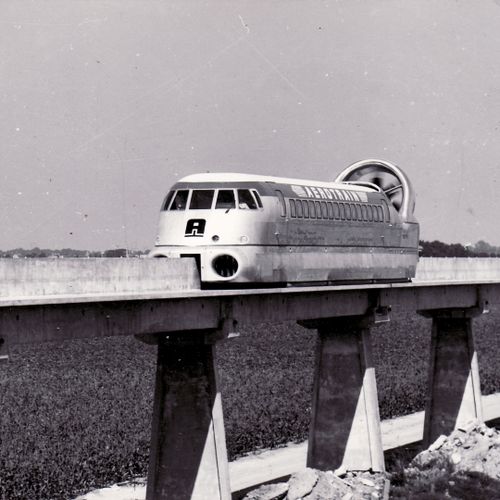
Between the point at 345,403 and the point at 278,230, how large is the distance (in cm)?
1251

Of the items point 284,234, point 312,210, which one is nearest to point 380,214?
point 312,210

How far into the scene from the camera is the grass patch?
146 ft

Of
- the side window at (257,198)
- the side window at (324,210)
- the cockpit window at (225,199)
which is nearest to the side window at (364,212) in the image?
the side window at (324,210)

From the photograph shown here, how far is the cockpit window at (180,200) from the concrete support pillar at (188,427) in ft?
13.4

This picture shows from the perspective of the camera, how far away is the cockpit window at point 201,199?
29203 mm

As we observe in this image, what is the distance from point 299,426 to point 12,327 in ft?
116

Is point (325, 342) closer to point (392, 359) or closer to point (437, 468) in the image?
point (437, 468)

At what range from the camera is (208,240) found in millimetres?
28438

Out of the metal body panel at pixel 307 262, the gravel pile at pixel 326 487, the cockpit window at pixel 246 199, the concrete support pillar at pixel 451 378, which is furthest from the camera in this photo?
the concrete support pillar at pixel 451 378

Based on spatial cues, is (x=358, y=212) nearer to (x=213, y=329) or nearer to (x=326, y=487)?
(x=213, y=329)

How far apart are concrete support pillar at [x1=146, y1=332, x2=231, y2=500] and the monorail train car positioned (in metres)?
Answer: 3.13

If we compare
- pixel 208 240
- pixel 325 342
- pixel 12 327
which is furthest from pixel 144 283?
pixel 325 342

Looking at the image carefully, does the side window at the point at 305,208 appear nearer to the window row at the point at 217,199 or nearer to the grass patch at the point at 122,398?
the window row at the point at 217,199

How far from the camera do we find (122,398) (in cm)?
5897
